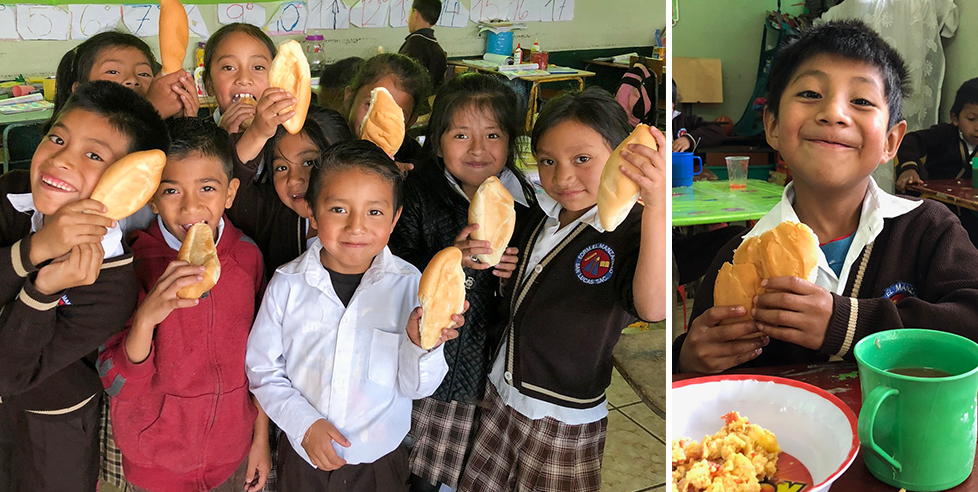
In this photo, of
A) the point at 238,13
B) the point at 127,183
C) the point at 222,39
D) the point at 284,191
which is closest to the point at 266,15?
the point at 238,13

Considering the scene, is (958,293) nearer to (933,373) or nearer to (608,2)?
(933,373)

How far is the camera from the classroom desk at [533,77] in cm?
72

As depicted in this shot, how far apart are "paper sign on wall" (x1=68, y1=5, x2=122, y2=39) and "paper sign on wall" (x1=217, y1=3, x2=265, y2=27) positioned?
103 millimetres

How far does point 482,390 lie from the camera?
0.69 metres

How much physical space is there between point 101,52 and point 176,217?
206mm

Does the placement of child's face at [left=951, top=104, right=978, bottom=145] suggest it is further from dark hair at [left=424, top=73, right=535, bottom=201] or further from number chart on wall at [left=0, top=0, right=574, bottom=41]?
number chart on wall at [left=0, top=0, right=574, bottom=41]

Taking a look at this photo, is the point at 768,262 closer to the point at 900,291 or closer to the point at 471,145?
the point at 900,291

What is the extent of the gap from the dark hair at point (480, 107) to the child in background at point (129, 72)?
0.73 feet

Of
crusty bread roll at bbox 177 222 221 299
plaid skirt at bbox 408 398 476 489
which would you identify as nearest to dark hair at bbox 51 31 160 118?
crusty bread roll at bbox 177 222 221 299

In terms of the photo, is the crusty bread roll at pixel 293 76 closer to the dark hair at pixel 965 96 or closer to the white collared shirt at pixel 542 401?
the white collared shirt at pixel 542 401

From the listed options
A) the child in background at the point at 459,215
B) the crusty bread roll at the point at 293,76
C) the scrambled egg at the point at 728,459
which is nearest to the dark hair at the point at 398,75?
the child in background at the point at 459,215

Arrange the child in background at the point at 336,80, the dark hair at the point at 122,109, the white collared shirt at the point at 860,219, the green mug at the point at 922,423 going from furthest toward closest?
the child in background at the point at 336,80
the dark hair at the point at 122,109
the white collared shirt at the point at 860,219
the green mug at the point at 922,423

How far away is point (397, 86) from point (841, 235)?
497 mm

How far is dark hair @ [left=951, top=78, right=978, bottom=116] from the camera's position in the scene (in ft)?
1.29
